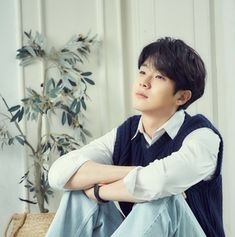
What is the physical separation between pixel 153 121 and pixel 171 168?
1.00 feet

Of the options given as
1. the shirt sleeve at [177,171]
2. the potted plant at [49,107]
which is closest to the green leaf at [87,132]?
the potted plant at [49,107]

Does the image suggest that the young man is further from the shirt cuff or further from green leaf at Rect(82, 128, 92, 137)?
green leaf at Rect(82, 128, 92, 137)

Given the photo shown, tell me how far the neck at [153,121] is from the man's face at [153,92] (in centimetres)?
2

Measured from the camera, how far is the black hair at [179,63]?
1.34 m

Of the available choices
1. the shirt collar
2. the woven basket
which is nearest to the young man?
the shirt collar

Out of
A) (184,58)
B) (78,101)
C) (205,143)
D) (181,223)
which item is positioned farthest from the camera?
(78,101)

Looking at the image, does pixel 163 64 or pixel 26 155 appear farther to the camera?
pixel 26 155

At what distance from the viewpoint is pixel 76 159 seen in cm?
136

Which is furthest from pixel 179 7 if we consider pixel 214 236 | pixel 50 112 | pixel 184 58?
pixel 214 236

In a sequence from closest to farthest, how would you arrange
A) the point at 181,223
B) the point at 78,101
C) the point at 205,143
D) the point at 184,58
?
the point at 181,223
the point at 205,143
the point at 184,58
the point at 78,101

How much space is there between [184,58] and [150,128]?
275mm

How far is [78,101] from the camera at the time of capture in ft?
7.43

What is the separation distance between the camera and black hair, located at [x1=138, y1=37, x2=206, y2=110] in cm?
134

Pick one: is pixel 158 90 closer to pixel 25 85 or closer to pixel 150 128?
pixel 150 128
